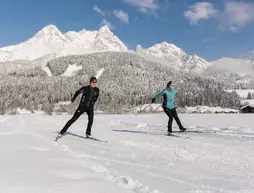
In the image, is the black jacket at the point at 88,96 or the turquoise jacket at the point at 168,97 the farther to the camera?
the turquoise jacket at the point at 168,97

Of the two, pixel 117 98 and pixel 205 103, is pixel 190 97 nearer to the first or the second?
pixel 205 103

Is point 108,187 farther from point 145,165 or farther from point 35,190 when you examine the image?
point 145,165

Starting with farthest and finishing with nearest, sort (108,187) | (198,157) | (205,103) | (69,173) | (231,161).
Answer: (205,103)
(198,157)
(231,161)
(69,173)
(108,187)

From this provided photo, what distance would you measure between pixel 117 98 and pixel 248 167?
17649 cm

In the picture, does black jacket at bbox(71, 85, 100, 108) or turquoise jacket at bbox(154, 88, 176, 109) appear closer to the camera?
black jacket at bbox(71, 85, 100, 108)

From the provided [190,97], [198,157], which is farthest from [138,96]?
[198,157]

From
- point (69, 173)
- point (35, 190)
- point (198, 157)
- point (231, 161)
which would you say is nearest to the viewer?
point (35, 190)

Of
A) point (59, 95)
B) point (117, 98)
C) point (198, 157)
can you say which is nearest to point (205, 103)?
point (117, 98)

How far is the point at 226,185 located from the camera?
4.11 meters

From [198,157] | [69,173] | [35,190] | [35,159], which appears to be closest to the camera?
[35,190]

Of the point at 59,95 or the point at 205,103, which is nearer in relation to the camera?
the point at 205,103

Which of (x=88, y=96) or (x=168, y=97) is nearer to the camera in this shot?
(x=88, y=96)

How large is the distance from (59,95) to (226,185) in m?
177

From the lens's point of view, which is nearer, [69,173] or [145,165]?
[69,173]
